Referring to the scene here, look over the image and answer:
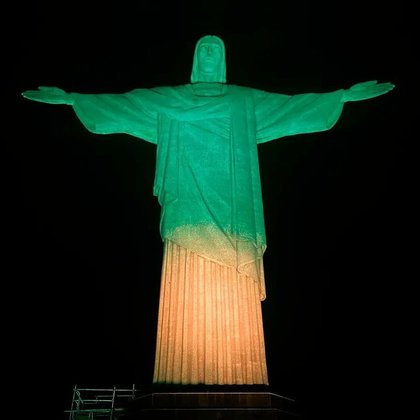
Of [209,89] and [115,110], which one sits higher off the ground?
[209,89]

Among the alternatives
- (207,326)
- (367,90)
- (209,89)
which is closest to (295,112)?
(367,90)

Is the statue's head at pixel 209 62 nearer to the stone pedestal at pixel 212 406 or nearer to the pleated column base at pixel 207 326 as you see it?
the pleated column base at pixel 207 326

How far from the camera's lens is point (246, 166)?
5.58 metres

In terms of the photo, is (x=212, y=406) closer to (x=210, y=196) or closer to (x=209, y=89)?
(x=210, y=196)

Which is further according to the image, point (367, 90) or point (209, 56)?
point (209, 56)

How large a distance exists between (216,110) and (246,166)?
915mm

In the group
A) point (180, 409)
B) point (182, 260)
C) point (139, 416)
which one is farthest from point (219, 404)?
point (182, 260)

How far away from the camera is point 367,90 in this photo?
600 centimetres

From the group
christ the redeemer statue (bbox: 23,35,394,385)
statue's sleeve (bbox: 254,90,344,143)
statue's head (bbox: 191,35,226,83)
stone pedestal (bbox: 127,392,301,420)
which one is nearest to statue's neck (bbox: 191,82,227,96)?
christ the redeemer statue (bbox: 23,35,394,385)

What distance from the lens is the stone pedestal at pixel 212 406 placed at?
385 centimetres

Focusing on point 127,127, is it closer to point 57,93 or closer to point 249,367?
point 57,93

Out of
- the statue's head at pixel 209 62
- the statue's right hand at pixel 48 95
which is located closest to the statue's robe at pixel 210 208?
the statue's right hand at pixel 48 95

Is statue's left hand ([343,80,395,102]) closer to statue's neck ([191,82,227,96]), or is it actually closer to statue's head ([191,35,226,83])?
statue's neck ([191,82,227,96])

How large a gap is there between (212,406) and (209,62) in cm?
473
